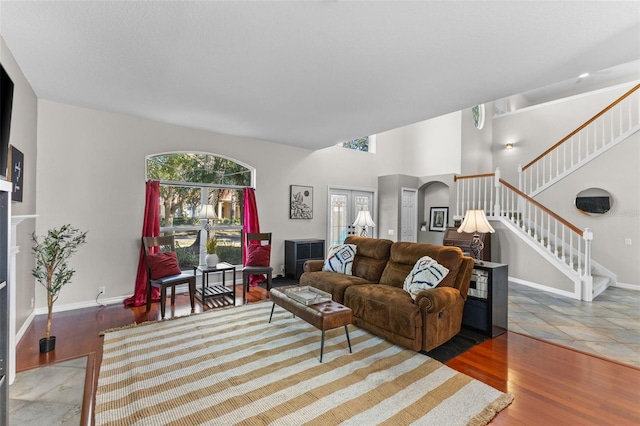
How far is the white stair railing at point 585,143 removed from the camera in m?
5.49

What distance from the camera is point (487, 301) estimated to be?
10.7 feet

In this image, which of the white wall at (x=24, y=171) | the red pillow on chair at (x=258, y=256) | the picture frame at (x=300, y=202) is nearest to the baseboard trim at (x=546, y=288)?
the picture frame at (x=300, y=202)

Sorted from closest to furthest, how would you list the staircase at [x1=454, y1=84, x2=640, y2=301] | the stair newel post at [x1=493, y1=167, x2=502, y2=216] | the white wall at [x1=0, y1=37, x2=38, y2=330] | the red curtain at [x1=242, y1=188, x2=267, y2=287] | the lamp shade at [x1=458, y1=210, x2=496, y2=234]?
the white wall at [x1=0, y1=37, x2=38, y2=330] → the lamp shade at [x1=458, y1=210, x2=496, y2=234] → the staircase at [x1=454, y1=84, x2=640, y2=301] → the red curtain at [x1=242, y1=188, x2=267, y2=287] → the stair newel post at [x1=493, y1=167, x2=502, y2=216]

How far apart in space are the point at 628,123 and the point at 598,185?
1.20m

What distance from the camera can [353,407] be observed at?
6.57 feet

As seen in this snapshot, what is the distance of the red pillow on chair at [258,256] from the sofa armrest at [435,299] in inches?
111

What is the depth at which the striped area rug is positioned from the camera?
1.92 metres

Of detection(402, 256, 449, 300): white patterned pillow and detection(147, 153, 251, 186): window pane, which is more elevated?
detection(147, 153, 251, 186): window pane

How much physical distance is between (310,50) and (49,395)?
10.9ft

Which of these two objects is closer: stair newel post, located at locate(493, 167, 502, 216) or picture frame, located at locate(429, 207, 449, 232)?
stair newel post, located at locate(493, 167, 502, 216)

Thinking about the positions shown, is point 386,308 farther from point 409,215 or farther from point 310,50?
point 409,215

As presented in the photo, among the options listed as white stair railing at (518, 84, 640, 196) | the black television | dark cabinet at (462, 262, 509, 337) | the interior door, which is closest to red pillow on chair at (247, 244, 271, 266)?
dark cabinet at (462, 262, 509, 337)

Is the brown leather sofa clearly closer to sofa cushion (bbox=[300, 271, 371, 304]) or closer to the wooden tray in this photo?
sofa cushion (bbox=[300, 271, 371, 304])

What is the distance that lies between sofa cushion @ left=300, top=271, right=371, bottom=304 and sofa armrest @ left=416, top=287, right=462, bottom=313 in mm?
1024
